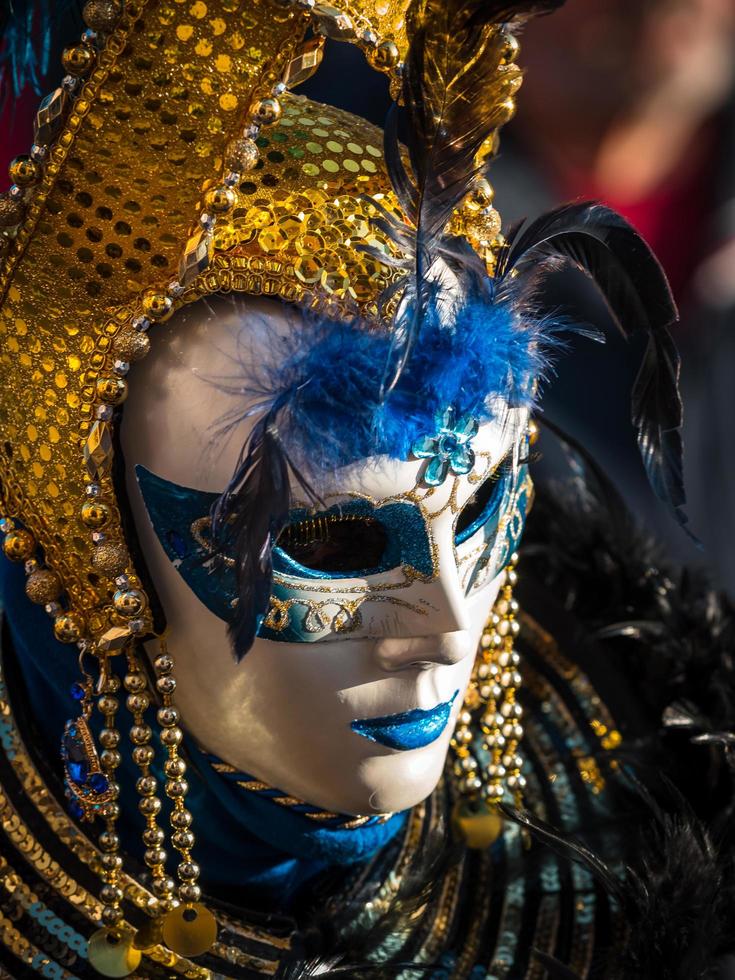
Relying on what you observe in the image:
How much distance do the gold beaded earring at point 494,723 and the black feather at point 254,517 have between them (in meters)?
0.37

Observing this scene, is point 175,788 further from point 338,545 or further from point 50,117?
point 50,117

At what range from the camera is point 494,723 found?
129cm

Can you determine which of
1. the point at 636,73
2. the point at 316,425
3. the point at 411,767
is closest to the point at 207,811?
the point at 411,767

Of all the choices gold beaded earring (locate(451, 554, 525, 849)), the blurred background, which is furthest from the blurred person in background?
gold beaded earring (locate(451, 554, 525, 849))

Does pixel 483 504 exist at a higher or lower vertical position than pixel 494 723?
higher

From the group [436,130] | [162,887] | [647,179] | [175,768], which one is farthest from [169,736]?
[647,179]

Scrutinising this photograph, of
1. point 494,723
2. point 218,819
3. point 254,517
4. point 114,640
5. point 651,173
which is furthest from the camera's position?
point 651,173

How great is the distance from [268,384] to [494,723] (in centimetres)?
54

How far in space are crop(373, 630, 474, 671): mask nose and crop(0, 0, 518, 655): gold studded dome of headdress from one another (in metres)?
0.21

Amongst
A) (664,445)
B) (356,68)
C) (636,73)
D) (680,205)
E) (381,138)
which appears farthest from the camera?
(680,205)

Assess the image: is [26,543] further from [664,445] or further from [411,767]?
[664,445]

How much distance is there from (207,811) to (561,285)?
1516mm

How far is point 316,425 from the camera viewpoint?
0.93 m

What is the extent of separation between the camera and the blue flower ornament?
980mm
